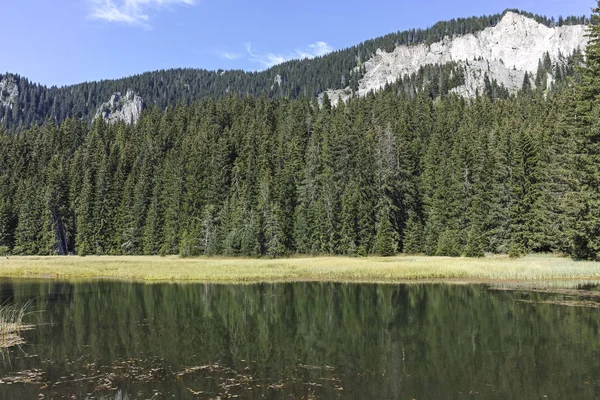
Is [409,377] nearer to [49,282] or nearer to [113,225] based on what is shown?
[49,282]

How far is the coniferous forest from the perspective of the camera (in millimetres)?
69125

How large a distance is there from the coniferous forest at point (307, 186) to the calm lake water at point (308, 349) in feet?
106

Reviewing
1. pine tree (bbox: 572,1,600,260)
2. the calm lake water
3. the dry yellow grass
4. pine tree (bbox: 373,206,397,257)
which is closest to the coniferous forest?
→ pine tree (bbox: 373,206,397,257)

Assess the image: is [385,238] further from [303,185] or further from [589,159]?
[589,159]

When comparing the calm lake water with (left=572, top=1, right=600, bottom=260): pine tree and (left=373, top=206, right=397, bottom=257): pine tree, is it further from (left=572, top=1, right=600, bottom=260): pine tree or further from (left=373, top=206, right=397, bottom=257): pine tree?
(left=373, top=206, right=397, bottom=257): pine tree

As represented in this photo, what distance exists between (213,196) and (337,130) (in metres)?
28.5

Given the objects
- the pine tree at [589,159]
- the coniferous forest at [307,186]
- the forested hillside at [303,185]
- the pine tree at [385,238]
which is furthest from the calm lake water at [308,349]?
the pine tree at [385,238]

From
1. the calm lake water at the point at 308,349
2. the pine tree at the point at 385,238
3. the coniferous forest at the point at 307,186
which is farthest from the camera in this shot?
the pine tree at the point at 385,238

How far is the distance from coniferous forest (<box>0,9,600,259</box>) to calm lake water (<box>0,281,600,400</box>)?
32.2 m

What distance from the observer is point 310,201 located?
86438mm

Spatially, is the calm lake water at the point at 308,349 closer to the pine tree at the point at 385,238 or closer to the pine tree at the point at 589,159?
the pine tree at the point at 589,159

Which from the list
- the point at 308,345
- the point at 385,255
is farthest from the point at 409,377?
the point at 385,255

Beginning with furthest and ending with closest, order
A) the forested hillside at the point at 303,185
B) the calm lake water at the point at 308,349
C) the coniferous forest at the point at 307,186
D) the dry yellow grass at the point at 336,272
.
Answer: the forested hillside at the point at 303,185, the coniferous forest at the point at 307,186, the dry yellow grass at the point at 336,272, the calm lake water at the point at 308,349

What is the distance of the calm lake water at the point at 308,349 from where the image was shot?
14445 millimetres
